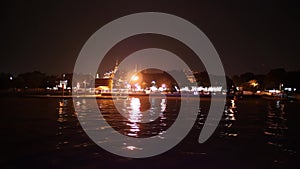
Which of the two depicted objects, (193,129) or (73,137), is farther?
(193,129)

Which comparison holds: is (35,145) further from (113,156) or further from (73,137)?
(113,156)

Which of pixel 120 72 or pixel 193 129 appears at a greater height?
pixel 120 72

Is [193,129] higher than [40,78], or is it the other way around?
[40,78]

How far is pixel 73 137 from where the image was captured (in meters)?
11.9

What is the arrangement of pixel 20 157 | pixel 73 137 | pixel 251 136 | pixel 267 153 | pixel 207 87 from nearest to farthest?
pixel 20 157 → pixel 267 153 → pixel 73 137 → pixel 251 136 → pixel 207 87

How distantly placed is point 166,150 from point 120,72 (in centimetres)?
9762

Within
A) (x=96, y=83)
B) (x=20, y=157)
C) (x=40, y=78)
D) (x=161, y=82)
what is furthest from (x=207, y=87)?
(x=20, y=157)

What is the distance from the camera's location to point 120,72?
107 metres

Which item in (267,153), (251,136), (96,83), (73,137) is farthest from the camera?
(96,83)

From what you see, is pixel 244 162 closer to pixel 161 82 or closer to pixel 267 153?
pixel 267 153

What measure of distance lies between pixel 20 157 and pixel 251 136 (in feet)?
28.3

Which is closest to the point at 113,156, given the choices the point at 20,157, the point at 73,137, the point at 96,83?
the point at 20,157

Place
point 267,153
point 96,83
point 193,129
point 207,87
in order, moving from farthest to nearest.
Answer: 1. point 207,87
2. point 96,83
3. point 193,129
4. point 267,153

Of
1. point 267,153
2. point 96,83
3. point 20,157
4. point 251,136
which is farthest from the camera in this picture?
point 96,83
